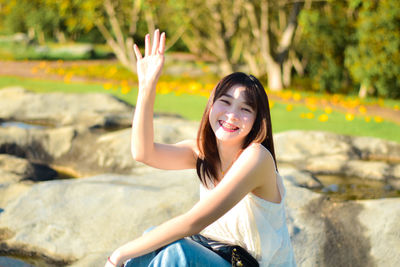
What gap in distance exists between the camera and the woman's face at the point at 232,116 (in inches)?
85.7

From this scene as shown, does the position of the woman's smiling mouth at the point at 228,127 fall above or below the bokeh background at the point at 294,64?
above

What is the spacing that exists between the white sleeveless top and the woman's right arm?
466 millimetres

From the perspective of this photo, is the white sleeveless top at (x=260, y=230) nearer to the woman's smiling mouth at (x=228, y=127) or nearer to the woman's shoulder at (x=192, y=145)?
the woman's smiling mouth at (x=228, y=127)

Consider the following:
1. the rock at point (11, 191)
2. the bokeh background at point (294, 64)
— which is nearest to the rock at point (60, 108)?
the bokeh background at point (294, 64)

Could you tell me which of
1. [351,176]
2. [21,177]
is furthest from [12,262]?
[351,176]

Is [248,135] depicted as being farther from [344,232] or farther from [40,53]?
[40,53]

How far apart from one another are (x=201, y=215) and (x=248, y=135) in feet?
1.63

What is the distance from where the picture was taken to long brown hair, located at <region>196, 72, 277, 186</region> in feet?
7.11

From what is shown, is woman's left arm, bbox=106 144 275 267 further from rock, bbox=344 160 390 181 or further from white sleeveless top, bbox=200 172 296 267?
rock, bbox=344 160 390 181

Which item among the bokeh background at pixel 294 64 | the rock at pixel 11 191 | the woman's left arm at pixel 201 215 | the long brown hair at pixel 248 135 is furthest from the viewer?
the bokeh background at pixel 294 64

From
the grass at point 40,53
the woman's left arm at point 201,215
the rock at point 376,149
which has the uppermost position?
the woman's left arm at point 201,215

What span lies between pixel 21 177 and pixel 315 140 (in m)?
3.33

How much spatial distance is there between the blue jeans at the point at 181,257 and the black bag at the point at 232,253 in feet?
0.22

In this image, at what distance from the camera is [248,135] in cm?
225
